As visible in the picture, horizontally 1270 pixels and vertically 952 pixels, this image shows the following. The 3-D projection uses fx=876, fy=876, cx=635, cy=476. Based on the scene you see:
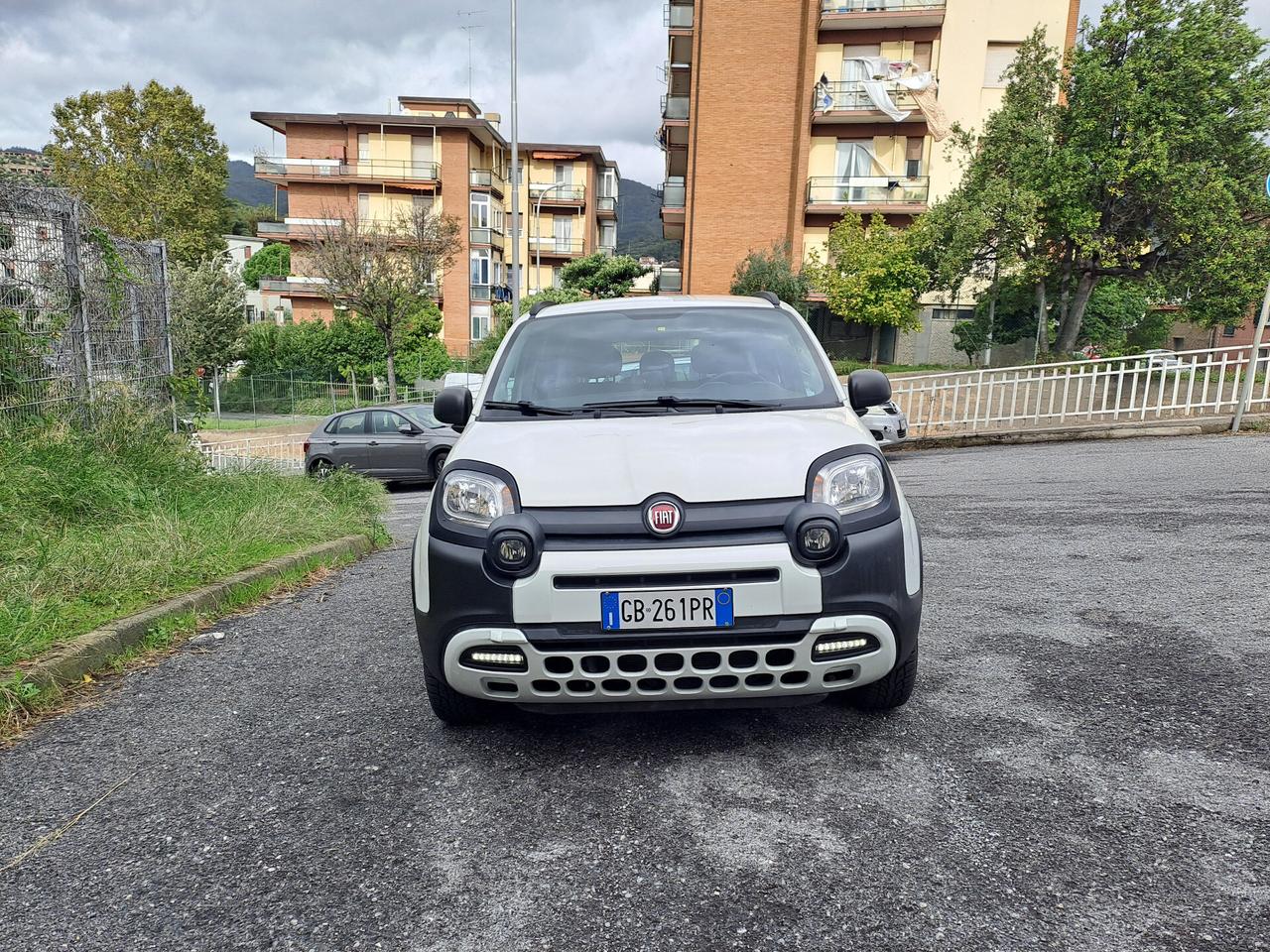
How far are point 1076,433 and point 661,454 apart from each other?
13.0m

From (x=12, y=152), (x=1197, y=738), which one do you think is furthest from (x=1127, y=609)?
(x=12, y=152)

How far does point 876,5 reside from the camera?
34938 mm

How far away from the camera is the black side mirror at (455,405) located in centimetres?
394

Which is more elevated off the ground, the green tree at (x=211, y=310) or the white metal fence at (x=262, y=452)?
the green tree at (x=211, y=310)

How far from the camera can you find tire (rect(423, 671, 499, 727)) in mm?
3213

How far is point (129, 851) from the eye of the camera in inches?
101

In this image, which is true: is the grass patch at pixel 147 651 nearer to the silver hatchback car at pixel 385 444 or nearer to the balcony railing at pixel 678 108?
the silver hatchback car at pixel 385 444

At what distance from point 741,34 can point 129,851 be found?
3838cm

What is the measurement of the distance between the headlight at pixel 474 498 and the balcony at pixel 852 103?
36408 mm

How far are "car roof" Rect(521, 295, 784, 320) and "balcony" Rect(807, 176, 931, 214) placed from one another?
33.6m

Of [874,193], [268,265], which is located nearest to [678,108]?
[874,193]

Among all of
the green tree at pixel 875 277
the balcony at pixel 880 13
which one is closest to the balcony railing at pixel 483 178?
the balcony at pixel 880 13

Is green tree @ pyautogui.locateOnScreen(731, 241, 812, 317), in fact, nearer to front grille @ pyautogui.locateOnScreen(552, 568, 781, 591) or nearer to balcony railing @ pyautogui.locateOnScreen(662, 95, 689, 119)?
balcony railing @ pyautogui.locateOnScreen(662, 95, 689, 119)

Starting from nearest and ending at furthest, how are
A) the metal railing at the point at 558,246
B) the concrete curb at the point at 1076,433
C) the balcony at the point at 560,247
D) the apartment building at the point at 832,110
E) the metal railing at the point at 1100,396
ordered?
the concrete curb at the point at 1076,433, the metal railing at the point at 1100,396, the apartment building at the point at 832,110, the balcony at the point at 560,247, the metal railing at the point at 558,246
